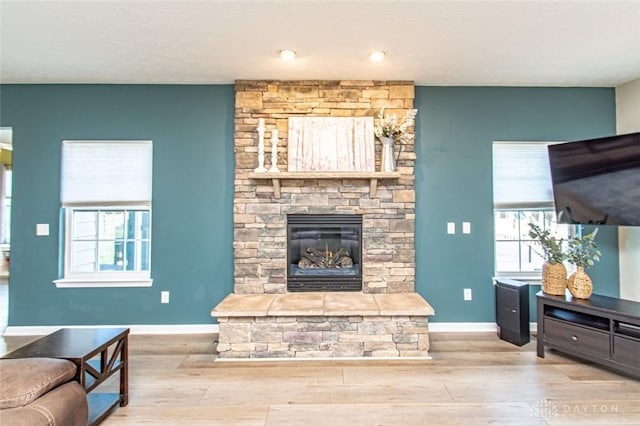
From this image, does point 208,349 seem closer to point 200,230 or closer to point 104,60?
point 200,230

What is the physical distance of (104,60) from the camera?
2916 millimetres

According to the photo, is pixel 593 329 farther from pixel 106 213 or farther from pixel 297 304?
pixel 106 213

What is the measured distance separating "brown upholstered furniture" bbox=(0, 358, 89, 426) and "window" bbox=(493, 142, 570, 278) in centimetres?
362

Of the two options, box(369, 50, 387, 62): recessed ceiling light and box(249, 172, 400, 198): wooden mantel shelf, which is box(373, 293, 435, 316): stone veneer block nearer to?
box(249, 172, 400, 198): wooden mantel shelf

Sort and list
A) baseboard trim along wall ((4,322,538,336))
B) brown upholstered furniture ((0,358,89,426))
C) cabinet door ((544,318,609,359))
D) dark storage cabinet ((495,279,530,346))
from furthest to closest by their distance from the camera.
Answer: baseboard trim along wall ((4,322,538,336))
dark storage cabinet ((495,279,530,346))
cabinet door ((544,318,609,359))
brown upholstered furniture ((0,358,89,426))

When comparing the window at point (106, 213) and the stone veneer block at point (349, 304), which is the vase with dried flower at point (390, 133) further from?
the window at point (106, 213)

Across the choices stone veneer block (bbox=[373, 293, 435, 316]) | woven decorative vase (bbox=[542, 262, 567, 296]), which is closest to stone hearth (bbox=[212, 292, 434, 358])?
stone veneer block (bbox=[373, 293, 435, 316])

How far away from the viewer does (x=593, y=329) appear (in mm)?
2541

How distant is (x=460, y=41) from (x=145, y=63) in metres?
2.67

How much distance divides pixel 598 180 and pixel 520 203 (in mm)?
707

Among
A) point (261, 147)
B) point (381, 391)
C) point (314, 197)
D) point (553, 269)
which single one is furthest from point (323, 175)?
point (553, 269)

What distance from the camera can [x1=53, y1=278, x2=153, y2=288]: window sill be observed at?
3385 millimetres

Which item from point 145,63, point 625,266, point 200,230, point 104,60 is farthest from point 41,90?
point 625,266

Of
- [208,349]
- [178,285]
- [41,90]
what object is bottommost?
[208,349]
